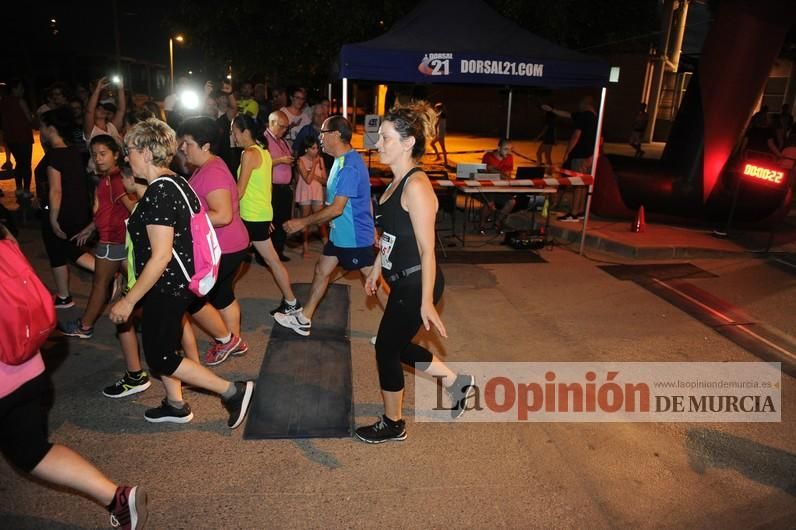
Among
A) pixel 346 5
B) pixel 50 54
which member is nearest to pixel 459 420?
pixel 346 5

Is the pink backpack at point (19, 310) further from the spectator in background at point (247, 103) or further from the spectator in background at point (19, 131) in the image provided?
the spectator in background at point (19, 131)

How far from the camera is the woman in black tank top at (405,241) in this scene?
10.7ft

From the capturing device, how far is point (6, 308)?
2.29m

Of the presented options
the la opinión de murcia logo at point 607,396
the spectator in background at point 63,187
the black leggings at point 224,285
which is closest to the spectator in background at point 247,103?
the spectator in background at point 63,187

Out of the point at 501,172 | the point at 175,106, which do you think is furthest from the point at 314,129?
the point at 175,106

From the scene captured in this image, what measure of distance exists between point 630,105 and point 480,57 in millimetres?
21701

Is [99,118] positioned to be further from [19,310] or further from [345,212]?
[19,310]


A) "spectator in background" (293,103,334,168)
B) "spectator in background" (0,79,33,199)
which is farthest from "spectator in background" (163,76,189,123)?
"spectator in background" (0,79,33,199)

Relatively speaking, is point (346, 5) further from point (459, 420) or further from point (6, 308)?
point (6, 308)

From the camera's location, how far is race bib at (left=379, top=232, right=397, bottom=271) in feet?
11.2

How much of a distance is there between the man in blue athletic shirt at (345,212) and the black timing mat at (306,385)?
0.67 metres

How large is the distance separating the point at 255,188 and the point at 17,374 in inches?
117

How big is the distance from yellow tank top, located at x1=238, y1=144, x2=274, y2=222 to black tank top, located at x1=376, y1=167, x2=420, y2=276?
204 centimetres

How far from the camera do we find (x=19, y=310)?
91.7 inches
